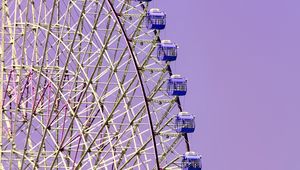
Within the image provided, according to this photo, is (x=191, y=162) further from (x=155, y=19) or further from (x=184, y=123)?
(x=155, y=19)

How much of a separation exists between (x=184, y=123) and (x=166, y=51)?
10.3ft

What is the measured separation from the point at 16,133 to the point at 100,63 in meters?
7.34

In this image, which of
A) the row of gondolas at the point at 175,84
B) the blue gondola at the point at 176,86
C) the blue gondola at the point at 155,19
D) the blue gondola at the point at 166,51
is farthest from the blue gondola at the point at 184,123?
Answer: the blue gondola at the point at 155,19

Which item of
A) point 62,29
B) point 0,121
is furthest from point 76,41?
point 0,121

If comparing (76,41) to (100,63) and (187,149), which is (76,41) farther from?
(187,149)

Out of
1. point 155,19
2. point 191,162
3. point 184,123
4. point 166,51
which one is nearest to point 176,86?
point 166,51

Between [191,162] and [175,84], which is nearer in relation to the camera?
[191,162]

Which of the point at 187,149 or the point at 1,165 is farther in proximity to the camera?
the point at 1,165

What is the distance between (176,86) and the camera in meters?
59.4

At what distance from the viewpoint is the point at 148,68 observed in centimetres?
5938

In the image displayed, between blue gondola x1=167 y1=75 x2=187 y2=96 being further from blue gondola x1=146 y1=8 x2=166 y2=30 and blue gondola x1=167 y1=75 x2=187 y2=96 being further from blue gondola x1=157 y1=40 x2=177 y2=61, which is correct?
blue gondola x1=146 y1=8 x2=166 y2=30

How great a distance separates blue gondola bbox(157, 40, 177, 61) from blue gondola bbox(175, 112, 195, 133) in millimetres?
2518

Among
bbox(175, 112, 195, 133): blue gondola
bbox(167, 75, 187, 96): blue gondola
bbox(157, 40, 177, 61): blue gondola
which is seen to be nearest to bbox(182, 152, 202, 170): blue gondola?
bbox(175, 112, 195, 133): blue gondola

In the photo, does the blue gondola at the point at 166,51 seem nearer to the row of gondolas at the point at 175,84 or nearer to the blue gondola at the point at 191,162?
the row of gondolas at the point at 175,84
